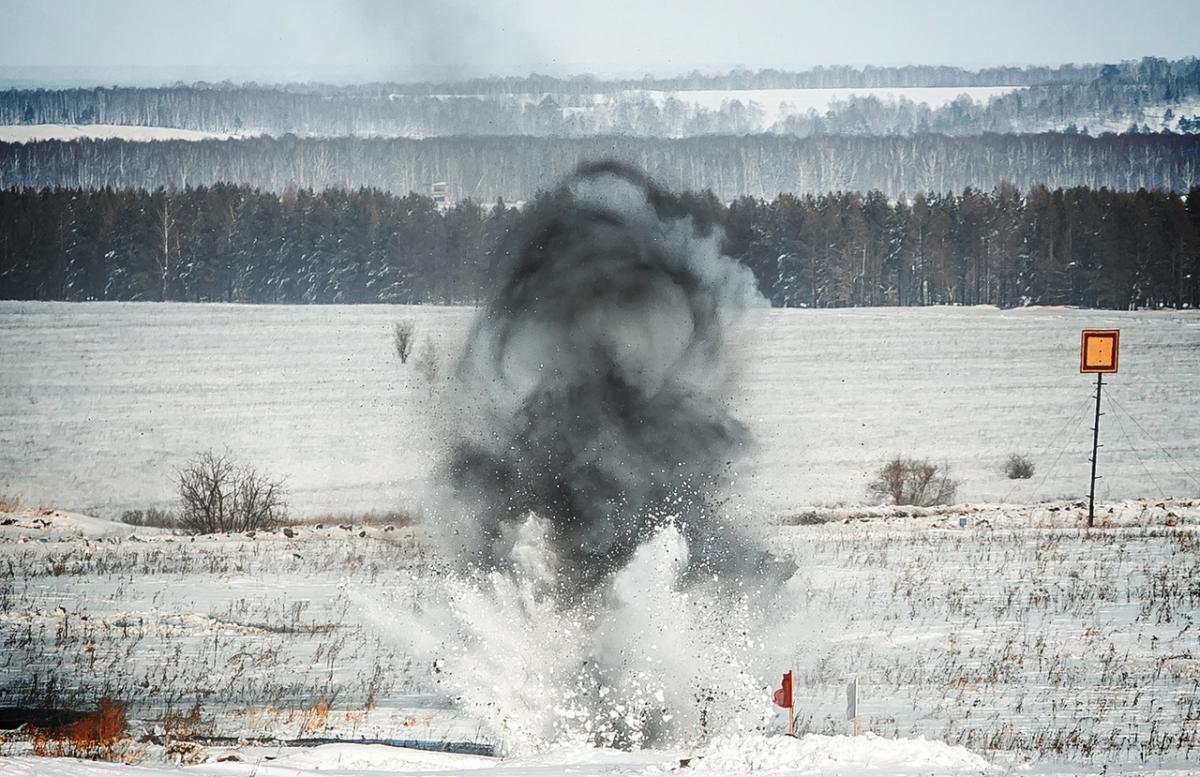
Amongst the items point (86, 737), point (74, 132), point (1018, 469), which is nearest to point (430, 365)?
point (86, 737)

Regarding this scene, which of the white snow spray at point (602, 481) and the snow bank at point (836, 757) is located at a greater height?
the white snow spray at point (602, 481)

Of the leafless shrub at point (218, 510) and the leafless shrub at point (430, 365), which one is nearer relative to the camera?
the leafless shrub at point (430, 365)

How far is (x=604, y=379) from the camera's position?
606 inches

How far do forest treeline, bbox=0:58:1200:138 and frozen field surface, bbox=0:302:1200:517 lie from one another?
45.6ft

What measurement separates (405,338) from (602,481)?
5793cm

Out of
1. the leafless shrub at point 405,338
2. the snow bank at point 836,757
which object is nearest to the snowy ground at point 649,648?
the snow bank at point 836,757

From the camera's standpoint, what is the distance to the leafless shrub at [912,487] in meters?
48.4

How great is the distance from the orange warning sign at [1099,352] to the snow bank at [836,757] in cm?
3573

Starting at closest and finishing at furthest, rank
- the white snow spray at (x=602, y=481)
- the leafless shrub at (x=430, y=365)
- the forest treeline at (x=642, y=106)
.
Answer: the white snow spray at (x=602, y=481), the forest treeline at (x=642, y=106), the leafless shrub at (x=430, y=365)

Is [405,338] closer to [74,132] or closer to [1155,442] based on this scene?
[1155,442]

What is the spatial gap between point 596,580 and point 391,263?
221 ft

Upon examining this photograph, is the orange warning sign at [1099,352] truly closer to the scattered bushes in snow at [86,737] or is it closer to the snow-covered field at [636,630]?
the snow-covered field at [636,630]

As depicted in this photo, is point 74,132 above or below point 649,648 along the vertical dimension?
above

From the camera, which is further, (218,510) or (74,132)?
(74,132)
